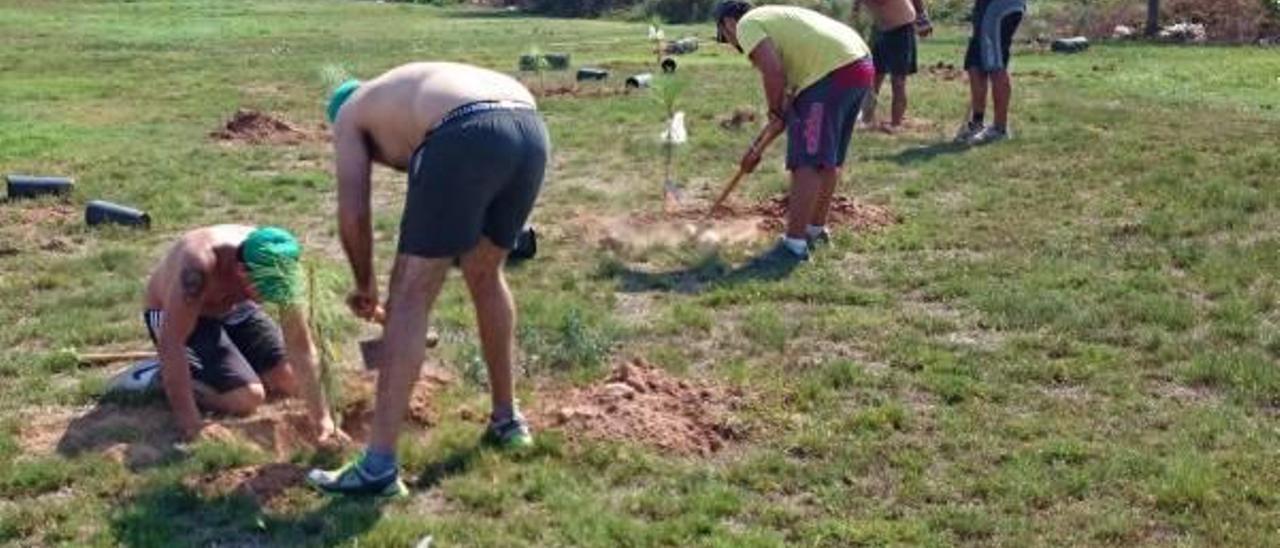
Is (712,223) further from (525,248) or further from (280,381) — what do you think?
(280,381)

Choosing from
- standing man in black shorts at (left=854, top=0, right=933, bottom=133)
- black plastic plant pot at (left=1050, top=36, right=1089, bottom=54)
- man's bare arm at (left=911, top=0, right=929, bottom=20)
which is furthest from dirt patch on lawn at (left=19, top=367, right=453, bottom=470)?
black plastic plant pot at (left=1050, top=36, right=1089, bottom=54)

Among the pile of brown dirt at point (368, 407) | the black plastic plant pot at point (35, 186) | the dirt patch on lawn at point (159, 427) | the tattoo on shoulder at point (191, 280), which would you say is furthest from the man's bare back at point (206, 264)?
the black plastic plant pot at point (35, 186)

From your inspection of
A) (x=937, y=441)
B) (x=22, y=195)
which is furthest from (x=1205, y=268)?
(x=22, y=195)

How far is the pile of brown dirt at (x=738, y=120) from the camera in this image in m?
14.4

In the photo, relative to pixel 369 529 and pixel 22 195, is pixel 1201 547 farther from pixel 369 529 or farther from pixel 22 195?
pixel 22 195

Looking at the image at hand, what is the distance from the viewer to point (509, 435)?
5.46 meters

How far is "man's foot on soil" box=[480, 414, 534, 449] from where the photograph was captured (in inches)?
214

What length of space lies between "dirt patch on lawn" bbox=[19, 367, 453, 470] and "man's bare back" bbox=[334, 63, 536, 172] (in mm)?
1280

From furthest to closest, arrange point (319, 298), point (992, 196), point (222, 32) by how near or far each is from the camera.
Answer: point (222, 32)
point (992, 196)
point (319, 298)

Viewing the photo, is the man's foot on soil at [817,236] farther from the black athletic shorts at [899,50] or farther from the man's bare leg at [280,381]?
the black athletic shorts at [899,50]

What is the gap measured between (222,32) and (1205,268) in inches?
1014

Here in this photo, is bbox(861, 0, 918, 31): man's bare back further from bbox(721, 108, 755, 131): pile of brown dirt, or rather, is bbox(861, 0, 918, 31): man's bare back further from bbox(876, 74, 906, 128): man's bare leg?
bbox(721, 108, 755, 131): pile of brown dirt

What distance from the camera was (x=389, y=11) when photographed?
142 ft

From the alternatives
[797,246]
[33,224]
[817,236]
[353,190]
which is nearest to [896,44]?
[817,236]
